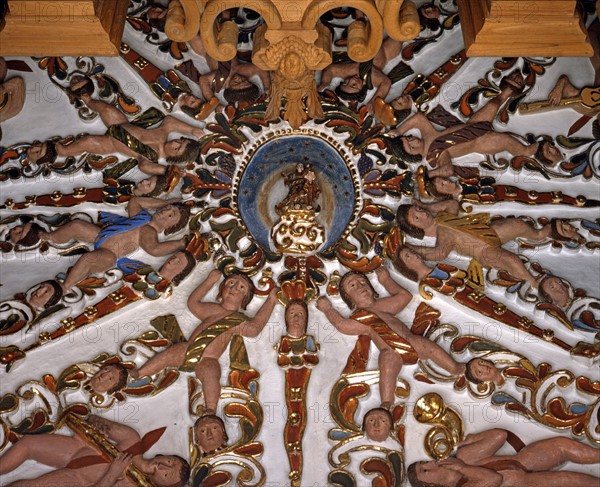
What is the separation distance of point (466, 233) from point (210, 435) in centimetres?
Answer: 226

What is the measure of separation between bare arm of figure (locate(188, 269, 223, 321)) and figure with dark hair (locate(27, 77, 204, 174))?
0.89 metres

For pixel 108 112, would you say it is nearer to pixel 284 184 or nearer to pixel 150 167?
pixel 150 167

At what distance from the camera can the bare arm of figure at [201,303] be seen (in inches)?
359

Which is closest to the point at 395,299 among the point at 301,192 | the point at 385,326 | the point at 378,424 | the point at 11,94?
the point at 385,326

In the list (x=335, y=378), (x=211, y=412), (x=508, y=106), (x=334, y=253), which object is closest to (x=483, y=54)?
(x=508, y=106)

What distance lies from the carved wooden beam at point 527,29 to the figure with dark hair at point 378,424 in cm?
247

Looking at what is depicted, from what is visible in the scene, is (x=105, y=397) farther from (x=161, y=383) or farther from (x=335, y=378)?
(x=335, y=378)

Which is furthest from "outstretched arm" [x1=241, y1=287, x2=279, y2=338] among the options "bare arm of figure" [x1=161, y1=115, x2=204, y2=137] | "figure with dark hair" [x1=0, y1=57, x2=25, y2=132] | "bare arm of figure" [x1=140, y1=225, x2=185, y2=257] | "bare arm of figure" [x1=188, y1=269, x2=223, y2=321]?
"figure with dark hair" [x1=0, y1=57, x2=25, y2=132]

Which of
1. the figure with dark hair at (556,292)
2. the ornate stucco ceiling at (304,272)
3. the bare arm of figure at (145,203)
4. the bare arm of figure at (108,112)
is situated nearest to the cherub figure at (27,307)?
the ornate stucco ceiling at (304,272)

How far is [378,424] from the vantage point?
884 centimetres

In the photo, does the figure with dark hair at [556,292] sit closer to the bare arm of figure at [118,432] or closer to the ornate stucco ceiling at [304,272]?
the ornate stucco ceiling at [304,272]

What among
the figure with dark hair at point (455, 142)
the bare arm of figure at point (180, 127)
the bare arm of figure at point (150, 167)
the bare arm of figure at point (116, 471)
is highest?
the figure with dark hair at point (455, 142)

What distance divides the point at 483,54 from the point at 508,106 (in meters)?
1.02

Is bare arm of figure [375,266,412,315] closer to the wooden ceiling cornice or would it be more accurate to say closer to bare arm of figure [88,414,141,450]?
the wooden ceiling cornice
